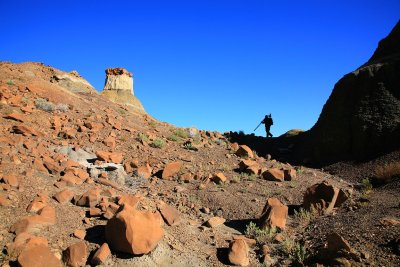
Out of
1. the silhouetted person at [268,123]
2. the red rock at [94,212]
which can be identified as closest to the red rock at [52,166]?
the red rock at [94,212]

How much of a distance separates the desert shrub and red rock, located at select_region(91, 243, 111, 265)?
27.2 ft

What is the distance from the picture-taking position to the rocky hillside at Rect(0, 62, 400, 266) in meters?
5.00

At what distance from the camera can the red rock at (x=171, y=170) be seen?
9016 mm

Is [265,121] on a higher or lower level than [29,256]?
higher

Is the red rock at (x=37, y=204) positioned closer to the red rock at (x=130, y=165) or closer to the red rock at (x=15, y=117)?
the red rock at (x=130, y=165)

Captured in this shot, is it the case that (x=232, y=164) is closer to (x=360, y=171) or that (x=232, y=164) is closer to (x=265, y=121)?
(x=360, y=171)

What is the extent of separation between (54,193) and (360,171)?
31.7 feet

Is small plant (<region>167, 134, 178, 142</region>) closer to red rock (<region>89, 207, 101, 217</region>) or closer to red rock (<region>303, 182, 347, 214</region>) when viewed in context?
red rock (<region>303, 182, 347, 214</region>)

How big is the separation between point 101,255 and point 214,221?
2.68 meters

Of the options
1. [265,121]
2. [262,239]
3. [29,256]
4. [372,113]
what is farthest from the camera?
[265,121]

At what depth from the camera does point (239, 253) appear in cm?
545

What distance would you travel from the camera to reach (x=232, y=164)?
35.9 feet

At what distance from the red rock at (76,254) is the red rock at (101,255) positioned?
0.48ft

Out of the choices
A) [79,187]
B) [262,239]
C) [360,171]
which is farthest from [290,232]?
[360,171]
